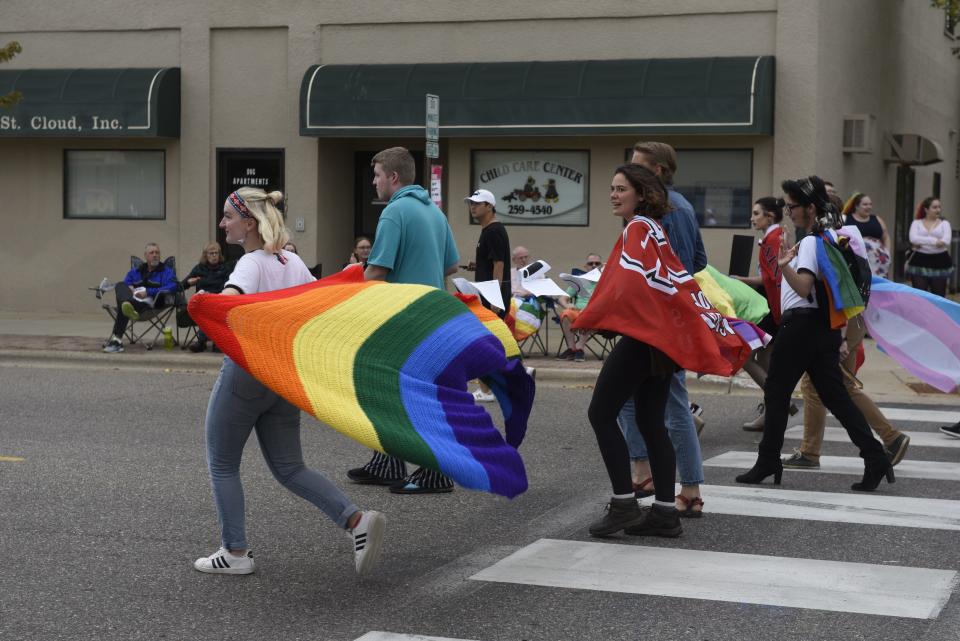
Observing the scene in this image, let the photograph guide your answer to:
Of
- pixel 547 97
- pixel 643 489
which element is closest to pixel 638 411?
pixel 643 489

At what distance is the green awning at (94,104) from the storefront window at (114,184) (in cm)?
85

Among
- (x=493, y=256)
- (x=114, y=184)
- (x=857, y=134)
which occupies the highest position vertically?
(x=857, y=134)

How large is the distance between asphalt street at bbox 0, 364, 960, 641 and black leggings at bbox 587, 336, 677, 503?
0.35 m

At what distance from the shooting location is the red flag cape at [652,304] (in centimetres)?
662

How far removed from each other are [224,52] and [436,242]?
1416cm

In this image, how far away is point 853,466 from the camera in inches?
365

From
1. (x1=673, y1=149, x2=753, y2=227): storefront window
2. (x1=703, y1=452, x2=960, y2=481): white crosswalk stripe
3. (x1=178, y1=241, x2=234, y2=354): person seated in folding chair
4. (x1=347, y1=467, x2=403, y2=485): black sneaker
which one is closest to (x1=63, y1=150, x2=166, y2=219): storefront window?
(x1=178, y1=241, x2=234, y2=354): person seated in folding chair

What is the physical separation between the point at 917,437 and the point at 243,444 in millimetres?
6565

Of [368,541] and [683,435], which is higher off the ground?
[683,435]

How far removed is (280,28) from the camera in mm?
20812

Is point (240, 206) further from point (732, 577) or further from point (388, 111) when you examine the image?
point (388, 111)

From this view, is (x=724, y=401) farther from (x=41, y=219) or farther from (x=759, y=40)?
(x=41, y=219)

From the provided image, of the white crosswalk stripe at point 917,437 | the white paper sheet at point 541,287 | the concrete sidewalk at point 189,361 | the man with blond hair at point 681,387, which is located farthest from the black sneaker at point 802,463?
the concrete sidewalk at point 189,361

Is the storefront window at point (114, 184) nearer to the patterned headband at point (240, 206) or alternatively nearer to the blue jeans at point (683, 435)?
the blue jeans at point (683, 435)
